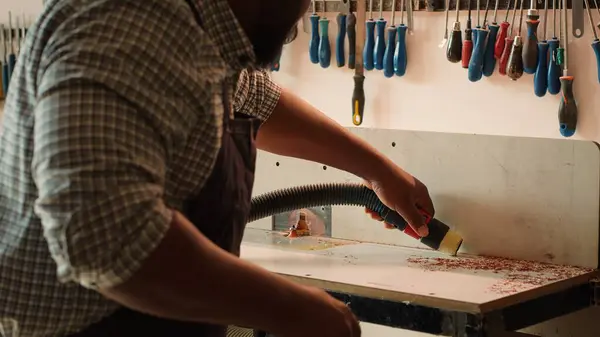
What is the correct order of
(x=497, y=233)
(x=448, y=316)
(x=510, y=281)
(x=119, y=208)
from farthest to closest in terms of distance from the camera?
1. (x=497, y=233)
2. (x=510, y=281)
3. (x=448, y=316)
4. (x=119, y=208)

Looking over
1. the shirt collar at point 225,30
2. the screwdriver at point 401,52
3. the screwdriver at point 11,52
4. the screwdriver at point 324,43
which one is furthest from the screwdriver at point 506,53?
the screwdriver at point 11,52

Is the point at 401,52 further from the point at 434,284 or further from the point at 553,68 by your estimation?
the point at 434,284

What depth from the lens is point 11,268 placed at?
1012 millimetres

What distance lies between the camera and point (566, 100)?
1.89 meters

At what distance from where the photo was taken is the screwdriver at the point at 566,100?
1881mm

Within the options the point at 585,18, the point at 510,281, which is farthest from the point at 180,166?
the point at 585,18

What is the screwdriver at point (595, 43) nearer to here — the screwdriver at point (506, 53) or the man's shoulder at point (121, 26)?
the screwdriver at point (506, 53)

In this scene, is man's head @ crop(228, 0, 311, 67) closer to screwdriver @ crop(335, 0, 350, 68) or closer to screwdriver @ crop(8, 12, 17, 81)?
screwdriver @ crop(335, 0, 350, 68)

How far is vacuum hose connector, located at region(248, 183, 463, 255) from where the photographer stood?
187cm

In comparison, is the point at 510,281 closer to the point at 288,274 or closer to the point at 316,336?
the point at 288,274

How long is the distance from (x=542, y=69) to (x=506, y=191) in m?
0.27

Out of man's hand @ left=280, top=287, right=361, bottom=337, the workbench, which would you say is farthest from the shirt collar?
the workbench

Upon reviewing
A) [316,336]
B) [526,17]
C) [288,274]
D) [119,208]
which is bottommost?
[288,274]

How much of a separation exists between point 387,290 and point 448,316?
126 millimetres
